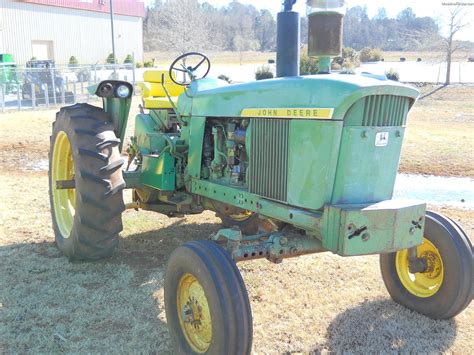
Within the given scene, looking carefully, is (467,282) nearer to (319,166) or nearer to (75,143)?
(319,166)

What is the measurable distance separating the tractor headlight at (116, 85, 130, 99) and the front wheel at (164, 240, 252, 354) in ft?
7.12

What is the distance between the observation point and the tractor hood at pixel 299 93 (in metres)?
2.96

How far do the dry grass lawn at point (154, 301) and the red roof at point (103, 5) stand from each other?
123 feet

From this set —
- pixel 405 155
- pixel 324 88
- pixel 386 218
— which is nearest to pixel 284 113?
pixel 324 88

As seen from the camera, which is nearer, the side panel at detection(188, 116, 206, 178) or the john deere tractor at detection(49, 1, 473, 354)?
the john deere tractor at detection(49, 1, 473, 354)

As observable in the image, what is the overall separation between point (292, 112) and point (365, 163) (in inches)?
21.2

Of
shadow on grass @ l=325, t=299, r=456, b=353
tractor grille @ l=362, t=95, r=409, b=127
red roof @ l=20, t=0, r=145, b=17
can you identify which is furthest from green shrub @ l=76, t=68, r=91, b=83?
red roof @ l=20, t=0, r=145, b=17

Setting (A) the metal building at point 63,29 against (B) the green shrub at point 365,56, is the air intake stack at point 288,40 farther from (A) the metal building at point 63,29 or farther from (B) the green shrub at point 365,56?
(B) the green shrub at point 365,56

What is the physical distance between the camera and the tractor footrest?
298 centimetres

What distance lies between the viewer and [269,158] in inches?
138

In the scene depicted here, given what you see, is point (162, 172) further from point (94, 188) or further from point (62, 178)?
point (62, 178)

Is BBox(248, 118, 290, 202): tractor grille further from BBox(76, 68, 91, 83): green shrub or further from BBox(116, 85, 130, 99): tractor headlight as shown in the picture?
BBox(76, 68, 91, 83): green shrub

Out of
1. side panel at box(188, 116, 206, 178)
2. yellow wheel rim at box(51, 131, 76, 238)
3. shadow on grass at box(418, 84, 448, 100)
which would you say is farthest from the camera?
shadow on grass at box(418, 84, 448, 100)

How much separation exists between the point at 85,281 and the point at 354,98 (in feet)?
9.01
